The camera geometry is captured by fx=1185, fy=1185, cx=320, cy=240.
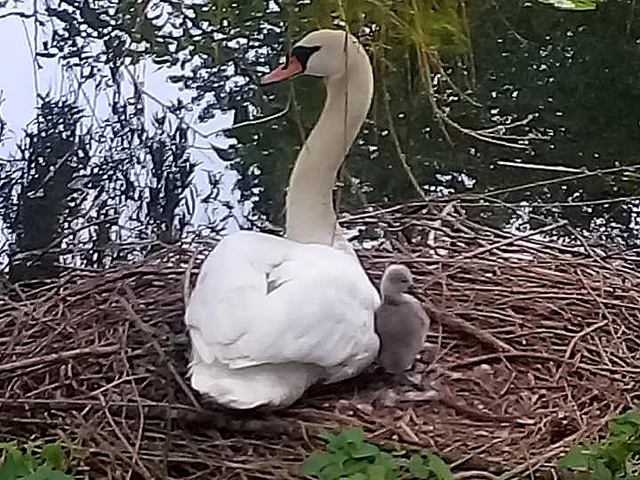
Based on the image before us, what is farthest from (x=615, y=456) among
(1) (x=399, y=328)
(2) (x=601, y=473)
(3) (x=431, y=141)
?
(3) (x=431, y=141)

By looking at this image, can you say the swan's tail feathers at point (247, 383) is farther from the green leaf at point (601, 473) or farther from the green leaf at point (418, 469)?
the green leaf at point (601, 473)

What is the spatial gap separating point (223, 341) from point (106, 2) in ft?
1.98

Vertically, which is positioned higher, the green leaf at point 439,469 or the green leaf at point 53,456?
the green leaf at point 53,456

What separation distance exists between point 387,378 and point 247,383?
0.27 meters

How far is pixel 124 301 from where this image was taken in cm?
162

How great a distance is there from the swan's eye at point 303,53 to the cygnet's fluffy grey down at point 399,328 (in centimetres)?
33

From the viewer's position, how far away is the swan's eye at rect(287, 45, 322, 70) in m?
1.60

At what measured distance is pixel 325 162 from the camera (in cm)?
169

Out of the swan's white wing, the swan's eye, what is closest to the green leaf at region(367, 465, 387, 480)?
the swan's white wing

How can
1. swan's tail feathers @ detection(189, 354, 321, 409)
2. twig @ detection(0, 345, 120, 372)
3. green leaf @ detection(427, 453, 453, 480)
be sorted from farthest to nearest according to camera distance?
twig @ detection(0, 345, 120, 372) < swan's tail feathers @ detection(189, 354, 321, 409) < green leaf @ detection(427, 453, 453, 480)

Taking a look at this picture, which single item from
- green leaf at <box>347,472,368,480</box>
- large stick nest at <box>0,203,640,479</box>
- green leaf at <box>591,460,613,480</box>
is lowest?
large stick nest at <box>0,203,640,479</box>

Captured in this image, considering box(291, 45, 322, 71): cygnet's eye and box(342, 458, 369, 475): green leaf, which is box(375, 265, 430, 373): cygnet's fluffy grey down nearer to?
box(291, 45, 322, 71): cygnet's eye

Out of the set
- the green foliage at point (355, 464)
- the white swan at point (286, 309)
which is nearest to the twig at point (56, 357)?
the white swan at point (286, 309)

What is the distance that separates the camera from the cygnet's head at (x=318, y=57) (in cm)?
156
